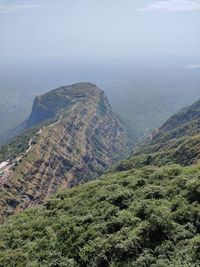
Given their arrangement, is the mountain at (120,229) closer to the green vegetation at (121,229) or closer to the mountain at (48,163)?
the green vegetation at (121,229)

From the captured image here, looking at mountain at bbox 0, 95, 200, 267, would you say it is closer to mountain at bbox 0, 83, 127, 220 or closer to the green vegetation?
the green vegetation

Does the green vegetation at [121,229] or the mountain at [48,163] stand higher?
the green vegetation at [121,229]

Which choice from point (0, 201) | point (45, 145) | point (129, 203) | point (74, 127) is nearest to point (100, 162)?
point (74, 127)

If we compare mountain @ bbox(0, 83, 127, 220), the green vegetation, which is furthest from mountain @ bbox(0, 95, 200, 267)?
mountain @ bbox(0, 83, 127, 220)

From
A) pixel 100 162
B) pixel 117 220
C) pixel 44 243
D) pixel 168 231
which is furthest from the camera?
pixel 100 162

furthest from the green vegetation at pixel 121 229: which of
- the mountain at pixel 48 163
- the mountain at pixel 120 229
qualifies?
the mountain at pixel 48 163

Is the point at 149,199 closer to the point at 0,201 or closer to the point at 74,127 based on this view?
the point at 0,201

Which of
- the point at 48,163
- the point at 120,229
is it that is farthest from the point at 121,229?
the point at 48,163

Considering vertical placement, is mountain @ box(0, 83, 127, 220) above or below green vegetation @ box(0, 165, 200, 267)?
below
